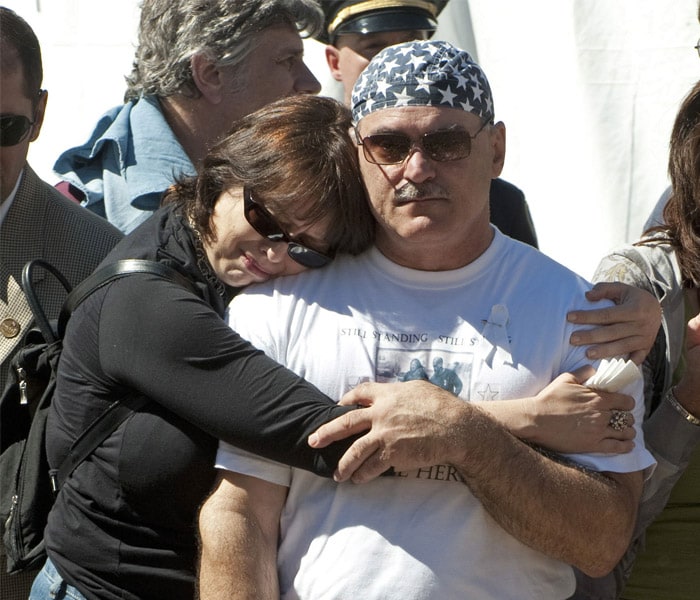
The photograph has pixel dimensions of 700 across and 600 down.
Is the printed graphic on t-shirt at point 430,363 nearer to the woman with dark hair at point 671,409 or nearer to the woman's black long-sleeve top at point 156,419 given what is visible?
the woman's black long-sleeve top at point 156,419

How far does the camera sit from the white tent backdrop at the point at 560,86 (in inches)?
160

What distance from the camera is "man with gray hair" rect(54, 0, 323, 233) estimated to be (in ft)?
11.2

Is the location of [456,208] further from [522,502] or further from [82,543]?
[82,543]

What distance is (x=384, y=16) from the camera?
3.87 m

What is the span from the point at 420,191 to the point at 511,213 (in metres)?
1.37

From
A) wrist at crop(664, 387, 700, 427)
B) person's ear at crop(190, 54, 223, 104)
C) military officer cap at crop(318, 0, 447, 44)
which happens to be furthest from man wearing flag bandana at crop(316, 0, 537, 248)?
wrist at crop(664, 387, 700, 427)

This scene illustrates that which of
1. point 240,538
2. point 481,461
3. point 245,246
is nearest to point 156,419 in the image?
point 240,538

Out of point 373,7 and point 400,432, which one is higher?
point 373,7

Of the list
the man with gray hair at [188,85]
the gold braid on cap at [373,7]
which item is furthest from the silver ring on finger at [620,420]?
the gold braid on cap at [373,7]

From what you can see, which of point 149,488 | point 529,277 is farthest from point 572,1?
point 149,488

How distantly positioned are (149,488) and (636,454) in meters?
0.95

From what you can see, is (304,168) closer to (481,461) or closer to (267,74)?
(481,461)

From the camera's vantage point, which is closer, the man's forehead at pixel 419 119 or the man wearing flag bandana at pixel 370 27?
the man's forehead at pixel 419 119

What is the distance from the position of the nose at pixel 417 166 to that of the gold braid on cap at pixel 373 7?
176 cm
